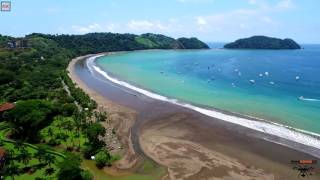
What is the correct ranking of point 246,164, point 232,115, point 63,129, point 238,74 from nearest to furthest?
point 246,164 → point 63,129 → point 232,115 → point 238,74

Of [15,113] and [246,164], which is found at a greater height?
[15,113]

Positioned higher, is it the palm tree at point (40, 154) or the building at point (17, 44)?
the building at point (17, 44)

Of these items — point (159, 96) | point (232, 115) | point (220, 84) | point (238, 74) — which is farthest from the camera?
point (238, 74)

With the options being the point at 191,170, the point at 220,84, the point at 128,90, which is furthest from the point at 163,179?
the point at 220,84

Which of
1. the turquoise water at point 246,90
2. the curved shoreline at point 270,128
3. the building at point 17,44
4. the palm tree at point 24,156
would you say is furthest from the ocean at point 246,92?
the building at point 17,44

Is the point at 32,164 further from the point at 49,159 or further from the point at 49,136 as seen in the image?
the point at 49,136

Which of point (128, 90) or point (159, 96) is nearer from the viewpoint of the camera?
point (159, 96)

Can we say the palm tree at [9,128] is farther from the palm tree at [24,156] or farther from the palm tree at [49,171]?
the palm tree at [49,171]

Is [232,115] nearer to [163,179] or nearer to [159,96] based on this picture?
[159,96]
